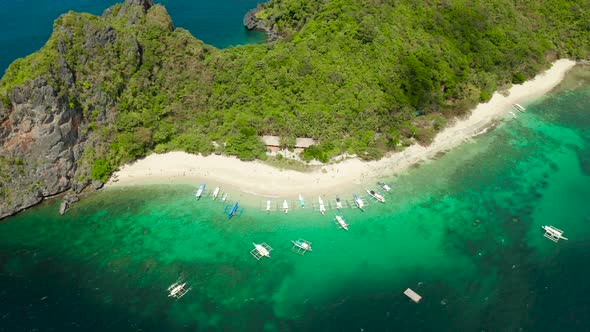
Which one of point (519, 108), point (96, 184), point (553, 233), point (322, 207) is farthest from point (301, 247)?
point (519, 108)

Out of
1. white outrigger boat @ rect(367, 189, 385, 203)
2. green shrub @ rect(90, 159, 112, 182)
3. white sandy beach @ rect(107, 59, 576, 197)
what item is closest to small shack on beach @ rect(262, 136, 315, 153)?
white sandy beach @ rect(107, 59, 576, 197)

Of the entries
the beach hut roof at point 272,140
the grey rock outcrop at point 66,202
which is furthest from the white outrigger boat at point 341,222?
the grey rock outcrop at point 66,202

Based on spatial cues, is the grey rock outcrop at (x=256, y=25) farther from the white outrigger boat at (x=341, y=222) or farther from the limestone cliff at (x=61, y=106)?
the white outrigger boat at (x=341, y=222)

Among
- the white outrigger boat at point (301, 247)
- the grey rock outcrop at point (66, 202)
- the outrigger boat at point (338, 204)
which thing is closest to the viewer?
the white outrigger boat at point (301, 247)

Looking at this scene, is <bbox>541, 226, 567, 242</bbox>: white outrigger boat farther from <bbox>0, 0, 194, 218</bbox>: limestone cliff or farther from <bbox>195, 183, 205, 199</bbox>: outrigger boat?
<bbox>0, 0, 194, 218</bbox>: limestone cliff

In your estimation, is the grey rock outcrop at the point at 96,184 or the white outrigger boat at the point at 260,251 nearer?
the white outrigger boat at the point at 260,251

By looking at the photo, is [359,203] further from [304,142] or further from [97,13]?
[97,13]
